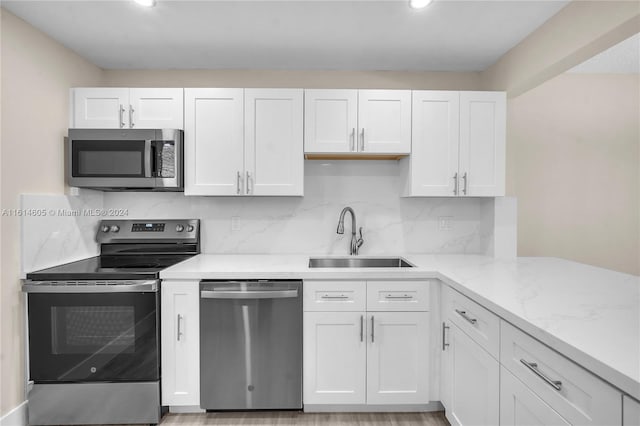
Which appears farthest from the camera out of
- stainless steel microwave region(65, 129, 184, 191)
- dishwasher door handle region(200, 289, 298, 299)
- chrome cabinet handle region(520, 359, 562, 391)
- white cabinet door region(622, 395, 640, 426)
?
stainless steel microwave region(65, 129, 184, 191)

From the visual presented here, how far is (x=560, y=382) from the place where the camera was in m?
1.06

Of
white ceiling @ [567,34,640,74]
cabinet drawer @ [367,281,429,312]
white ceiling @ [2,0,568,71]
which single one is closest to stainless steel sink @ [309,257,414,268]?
cabinet drawer @ [367,281,429,312]

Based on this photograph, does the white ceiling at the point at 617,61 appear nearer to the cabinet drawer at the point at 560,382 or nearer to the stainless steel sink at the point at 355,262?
the stainless steel sink at the point at 355,262

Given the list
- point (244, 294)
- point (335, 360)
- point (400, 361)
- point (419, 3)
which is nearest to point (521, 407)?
point (400, 361)

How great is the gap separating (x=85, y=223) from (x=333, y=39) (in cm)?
217

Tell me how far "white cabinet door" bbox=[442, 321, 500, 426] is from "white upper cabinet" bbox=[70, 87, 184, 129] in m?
2.22

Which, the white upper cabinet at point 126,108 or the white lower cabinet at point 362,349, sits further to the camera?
the white upper cabinet at point 126,108

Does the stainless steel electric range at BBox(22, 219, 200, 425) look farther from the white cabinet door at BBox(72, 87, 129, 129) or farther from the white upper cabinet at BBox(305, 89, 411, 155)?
the white upper cabinet at BBox(305, 89, 411, 155)

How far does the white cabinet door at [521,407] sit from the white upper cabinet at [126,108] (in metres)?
2.38

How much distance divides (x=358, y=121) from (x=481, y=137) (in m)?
0.88

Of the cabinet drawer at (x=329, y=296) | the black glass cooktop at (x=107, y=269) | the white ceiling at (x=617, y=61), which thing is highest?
the white ceiling at (x=617, y=61)

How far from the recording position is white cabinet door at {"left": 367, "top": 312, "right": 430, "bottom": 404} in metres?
2.17

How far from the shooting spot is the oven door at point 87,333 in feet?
6.66

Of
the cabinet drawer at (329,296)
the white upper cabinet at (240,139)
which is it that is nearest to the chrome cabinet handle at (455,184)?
the cabinet drawer at (329,296)
